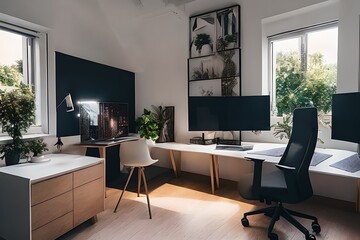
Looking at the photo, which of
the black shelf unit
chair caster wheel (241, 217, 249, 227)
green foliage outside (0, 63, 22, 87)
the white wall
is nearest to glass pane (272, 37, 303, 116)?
the white wall

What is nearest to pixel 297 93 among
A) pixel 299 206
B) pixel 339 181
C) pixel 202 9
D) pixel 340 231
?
pixel 339 181

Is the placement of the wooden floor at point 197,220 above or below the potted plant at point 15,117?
below

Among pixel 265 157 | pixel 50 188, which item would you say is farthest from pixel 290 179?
pixel 50 188

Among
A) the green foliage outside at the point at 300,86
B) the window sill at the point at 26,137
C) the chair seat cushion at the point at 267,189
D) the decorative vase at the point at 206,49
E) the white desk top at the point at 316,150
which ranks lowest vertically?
the chair seat cushion at the point at 267,189

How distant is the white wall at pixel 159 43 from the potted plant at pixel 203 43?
265 mm

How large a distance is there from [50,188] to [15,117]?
84 centimetres

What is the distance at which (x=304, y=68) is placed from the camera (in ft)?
9.55

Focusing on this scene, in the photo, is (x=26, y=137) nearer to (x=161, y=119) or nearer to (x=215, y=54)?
(x=161, y=119)

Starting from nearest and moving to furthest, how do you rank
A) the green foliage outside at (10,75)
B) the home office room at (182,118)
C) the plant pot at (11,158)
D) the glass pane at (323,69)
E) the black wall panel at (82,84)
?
the home office room at (182,118) → the plant pot at (11,158) → the green foliage outside at (10,75) → the glass pane at (323,69) → the black wall panel at (82,84)

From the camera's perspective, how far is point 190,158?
145 inches

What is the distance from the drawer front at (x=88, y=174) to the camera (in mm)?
2029

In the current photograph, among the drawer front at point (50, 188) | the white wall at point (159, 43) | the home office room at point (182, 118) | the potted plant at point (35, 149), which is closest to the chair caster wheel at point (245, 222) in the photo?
the home office room at point (182, 118)

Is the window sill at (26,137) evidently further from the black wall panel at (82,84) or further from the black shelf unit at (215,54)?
the black shelf unit at (215,54)

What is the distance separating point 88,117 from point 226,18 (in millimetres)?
2464
